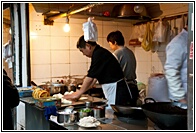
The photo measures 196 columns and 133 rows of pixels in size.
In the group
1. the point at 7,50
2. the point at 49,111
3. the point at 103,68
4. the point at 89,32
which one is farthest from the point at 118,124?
the point at 7,50

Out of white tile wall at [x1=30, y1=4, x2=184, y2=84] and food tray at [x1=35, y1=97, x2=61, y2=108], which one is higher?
white tile wall at [x1=30, y1=4, x2=184, y2=84]

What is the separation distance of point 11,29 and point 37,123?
5.31 feet

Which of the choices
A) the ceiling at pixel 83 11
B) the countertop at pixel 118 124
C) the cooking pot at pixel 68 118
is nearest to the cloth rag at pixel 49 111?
the countertop at pixel 118 124

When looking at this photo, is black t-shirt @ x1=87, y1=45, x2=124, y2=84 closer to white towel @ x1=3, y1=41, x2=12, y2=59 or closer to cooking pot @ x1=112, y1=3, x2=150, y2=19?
cooking pot @ x1=112, y1=3, x2=150, y2=19

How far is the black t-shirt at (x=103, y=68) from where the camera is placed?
7.60ft

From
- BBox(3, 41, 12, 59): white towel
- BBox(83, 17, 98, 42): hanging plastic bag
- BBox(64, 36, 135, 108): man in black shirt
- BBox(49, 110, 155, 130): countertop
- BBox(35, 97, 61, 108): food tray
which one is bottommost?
BBox(49, 110, 155, 130): countertop

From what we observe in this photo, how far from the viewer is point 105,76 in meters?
2.38

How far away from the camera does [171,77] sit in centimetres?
169

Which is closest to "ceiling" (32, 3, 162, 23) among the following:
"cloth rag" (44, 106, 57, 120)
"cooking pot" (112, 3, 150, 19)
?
"cooking pot" (112, 3, 150, 19)

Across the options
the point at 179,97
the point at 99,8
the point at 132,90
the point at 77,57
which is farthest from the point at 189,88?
the point at 99,8

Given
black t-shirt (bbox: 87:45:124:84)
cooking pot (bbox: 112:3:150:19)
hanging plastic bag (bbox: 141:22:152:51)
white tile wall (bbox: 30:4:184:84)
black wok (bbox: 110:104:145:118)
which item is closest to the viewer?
black wok (bbox: 110:104:145:118)

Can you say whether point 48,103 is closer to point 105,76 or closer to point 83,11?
point 105,76

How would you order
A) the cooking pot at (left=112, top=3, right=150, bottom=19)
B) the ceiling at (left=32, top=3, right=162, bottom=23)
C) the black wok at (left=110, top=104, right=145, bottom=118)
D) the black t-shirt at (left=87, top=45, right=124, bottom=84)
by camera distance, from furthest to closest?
the cooking pot at (left=112, top=3, right=150, bottom=19)
the ceiling at (left=32, top=3, right=162, bottom=23)
the black t-shirt at (left=87, top=45, right=124, bottom=84)
the black wok at (left=110, top=104, right=145, bottom=118)

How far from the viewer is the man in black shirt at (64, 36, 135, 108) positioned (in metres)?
2.32
